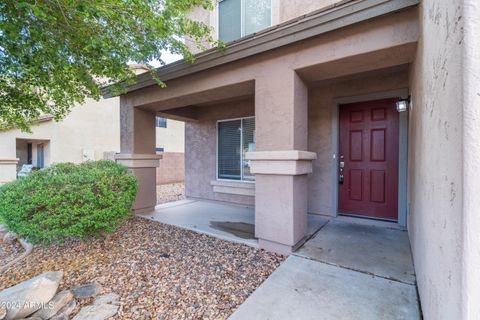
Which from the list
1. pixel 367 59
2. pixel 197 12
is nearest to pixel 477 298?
pixel 367 59

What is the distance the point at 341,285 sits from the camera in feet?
7.93

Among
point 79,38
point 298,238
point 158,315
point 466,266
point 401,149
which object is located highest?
point 79,38

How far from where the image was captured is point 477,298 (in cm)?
85

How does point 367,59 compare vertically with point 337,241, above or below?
above

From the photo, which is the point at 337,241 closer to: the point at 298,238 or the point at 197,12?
the point at 298,238

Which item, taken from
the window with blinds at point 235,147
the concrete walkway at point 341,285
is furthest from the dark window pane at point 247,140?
the concrete walkway at point 341,285

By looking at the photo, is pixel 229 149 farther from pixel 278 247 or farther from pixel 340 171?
pixel 278 247

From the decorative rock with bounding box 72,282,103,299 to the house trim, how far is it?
133 inches

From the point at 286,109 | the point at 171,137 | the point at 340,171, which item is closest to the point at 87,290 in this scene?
the point at 286,109

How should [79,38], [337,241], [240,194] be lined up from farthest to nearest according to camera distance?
1. [240,194]
2. [337,241]
3. [79,38]

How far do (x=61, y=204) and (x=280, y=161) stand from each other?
9.66 feet

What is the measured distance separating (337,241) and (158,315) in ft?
8.87

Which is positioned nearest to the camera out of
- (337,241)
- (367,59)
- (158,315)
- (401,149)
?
(158,315)

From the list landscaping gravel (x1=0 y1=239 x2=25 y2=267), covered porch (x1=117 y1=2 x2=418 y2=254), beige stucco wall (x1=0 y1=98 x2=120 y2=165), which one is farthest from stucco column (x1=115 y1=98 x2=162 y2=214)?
beige stucco wall (x1=0 y1=98 x2=120 y2=165)
